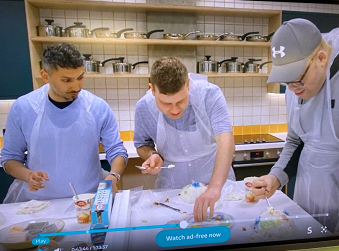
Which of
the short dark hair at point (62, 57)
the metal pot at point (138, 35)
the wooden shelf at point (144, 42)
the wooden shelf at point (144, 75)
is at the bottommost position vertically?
the wooden shelf at point (144, 75)

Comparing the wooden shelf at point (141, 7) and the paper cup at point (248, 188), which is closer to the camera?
the wooden shelf at point (141, 7)

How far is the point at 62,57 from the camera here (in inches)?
25.9

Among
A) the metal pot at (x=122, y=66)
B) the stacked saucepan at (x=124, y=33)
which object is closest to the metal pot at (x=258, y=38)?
the stacked saucepan at (x=124, y=33)

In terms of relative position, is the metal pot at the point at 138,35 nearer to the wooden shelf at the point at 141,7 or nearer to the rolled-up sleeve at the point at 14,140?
the wooden shelf at the point at 141,7

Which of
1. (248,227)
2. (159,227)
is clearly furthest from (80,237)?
(248,227)

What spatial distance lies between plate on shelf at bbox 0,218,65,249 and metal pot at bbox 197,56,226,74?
0.59 m

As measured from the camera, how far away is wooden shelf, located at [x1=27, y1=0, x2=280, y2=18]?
66 cm

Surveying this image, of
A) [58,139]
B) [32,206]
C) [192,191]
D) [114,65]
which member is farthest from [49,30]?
[192,191]

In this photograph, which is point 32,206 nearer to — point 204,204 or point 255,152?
point 204,204

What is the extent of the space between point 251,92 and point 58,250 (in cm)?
72

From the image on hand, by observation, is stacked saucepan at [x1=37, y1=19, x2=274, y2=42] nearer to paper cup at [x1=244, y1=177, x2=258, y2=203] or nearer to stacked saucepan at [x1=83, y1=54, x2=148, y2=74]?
stacked saucepan at [x1=83, y1=54, x2=148, y2=74]

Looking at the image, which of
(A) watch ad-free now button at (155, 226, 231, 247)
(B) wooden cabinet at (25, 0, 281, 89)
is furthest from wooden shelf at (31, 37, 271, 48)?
(A) watch ad-free now button at (155, 226, 231, 247)

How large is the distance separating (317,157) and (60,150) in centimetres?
76

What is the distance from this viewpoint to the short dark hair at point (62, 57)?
66 centimetres
